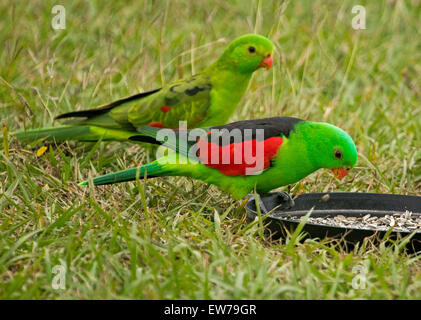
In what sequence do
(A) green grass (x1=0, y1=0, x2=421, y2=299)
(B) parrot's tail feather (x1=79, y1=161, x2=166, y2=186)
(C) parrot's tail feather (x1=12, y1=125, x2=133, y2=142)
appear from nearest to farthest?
(A) green grass (x1=0, y1=0, x2=421, y2=299), (B) parrot's tail feather (x1=79, y1=161, x2=166, y2=186), (C) parrot's tail feather (x1=12, y1=125, x2=133, y2=142)

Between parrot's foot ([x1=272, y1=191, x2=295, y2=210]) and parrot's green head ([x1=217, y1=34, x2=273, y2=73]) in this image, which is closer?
parrot's foot ([x1=272, y1=191, x2=295, y2=210])

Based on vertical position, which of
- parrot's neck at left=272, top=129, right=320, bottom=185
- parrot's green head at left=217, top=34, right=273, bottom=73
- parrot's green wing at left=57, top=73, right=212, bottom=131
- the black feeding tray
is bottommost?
the black feeding tray

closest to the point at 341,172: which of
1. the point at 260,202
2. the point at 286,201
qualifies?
the point at 286,201

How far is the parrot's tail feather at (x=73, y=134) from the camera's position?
378cm

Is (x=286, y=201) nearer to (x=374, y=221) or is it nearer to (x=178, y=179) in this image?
(x=374, y=221)

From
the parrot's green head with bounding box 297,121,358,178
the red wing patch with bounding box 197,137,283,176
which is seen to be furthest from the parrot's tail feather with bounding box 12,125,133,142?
the parrot's green head with bounding box 297,121,358,178

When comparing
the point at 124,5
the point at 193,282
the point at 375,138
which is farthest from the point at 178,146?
the point at 124,5

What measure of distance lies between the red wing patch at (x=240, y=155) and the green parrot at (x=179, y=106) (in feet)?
2.11

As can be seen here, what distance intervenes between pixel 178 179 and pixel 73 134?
79cm

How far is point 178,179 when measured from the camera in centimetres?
375

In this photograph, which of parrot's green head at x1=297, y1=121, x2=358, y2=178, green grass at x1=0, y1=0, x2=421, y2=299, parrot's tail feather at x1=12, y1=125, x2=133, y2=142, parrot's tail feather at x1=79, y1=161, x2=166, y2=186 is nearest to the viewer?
green grass at x1=0, y1=0, x2=421, y2=299

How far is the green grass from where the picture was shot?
2383 millimetres

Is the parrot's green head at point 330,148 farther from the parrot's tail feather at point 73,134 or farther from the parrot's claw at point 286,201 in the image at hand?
the parrot's tail feather at point 73,134

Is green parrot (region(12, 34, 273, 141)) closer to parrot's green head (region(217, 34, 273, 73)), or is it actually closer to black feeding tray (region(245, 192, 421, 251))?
parrot's green head (region(217, 34, 273, 73))
